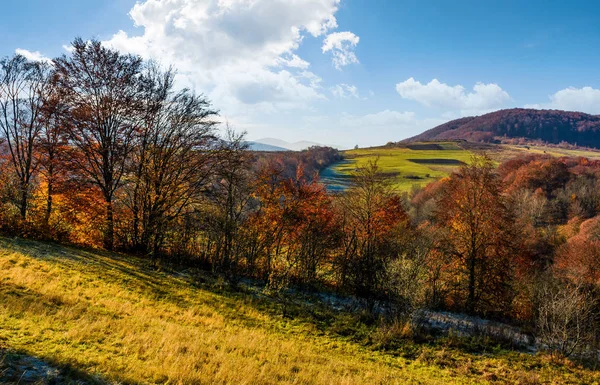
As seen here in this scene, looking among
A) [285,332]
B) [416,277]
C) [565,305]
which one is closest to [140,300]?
[285,332]

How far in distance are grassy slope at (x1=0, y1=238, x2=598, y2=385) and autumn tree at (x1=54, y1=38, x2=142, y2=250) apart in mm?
5922

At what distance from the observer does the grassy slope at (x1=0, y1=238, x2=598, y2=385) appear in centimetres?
744

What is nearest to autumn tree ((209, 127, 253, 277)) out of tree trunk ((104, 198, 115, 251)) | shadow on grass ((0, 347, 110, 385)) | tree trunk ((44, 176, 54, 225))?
tree trunk ((104, 198, 115, 251))

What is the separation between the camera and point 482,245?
74.4ft

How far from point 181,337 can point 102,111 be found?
57.4ft

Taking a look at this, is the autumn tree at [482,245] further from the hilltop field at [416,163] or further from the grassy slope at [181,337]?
the hilltop field at [416,163]

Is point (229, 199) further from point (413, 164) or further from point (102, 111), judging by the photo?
point (413, 164)

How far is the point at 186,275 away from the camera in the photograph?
2019cm

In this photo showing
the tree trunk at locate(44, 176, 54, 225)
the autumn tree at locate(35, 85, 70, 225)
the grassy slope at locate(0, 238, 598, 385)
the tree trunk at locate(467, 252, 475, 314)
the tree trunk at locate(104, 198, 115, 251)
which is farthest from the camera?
the tree trunk at locate(467, 252, 475, 314)

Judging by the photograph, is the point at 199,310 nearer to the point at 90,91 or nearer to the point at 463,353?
the point at 463,353

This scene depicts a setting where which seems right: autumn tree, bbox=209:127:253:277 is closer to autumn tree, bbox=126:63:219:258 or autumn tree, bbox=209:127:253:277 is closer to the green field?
autumn tree, bbox=126:63:219:258

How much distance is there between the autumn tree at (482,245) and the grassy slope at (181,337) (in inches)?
365

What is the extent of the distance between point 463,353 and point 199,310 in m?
11.9

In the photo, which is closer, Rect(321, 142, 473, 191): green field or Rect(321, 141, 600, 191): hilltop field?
Rect(321, 141, 600, 191): hilltop field
